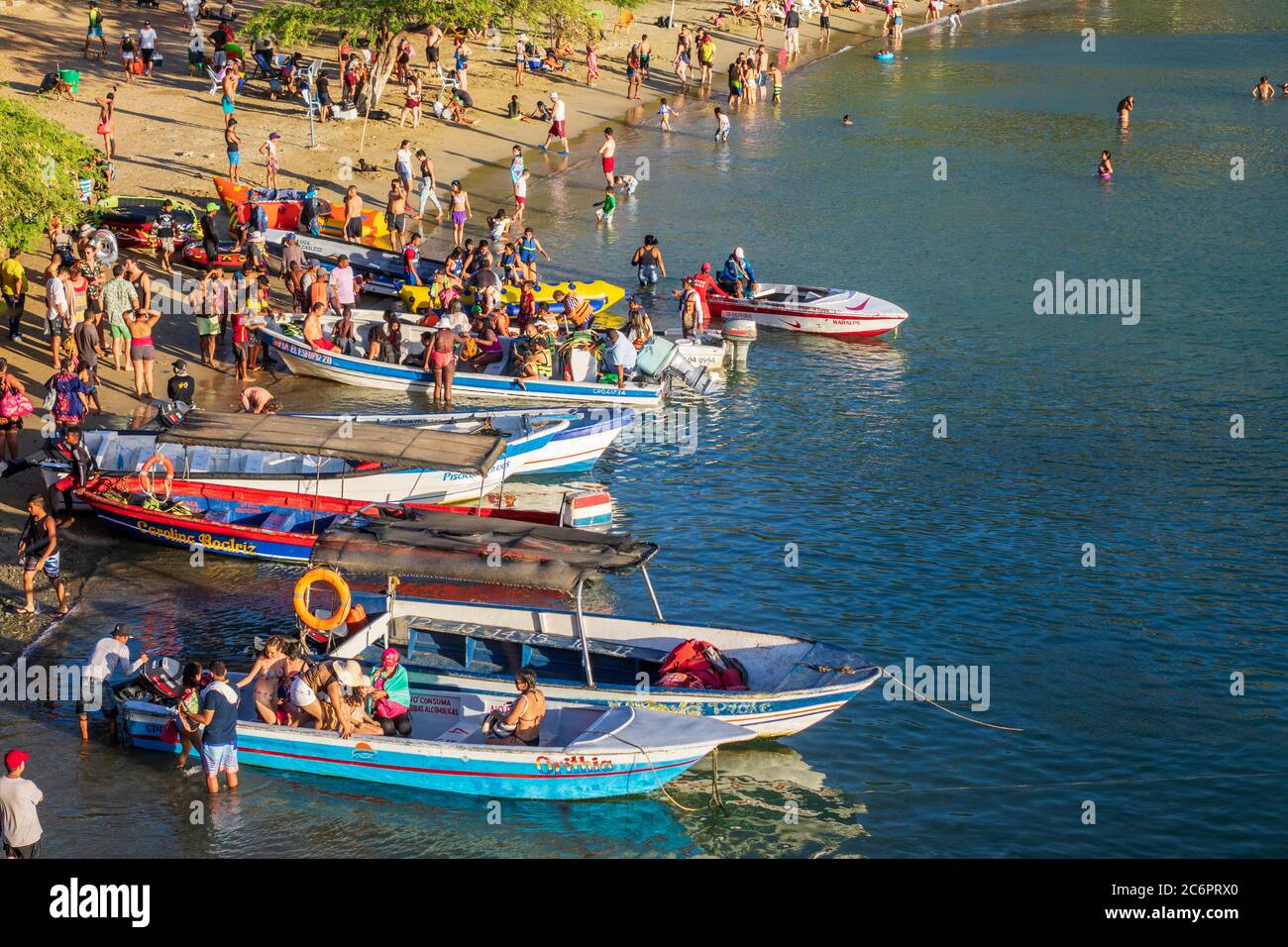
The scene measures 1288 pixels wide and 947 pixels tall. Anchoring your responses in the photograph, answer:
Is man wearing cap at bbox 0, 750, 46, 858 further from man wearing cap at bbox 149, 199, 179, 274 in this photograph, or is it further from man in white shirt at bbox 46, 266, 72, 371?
man wearing cap at bbox 149, 199, 179, 274

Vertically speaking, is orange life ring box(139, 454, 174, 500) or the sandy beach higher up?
the sandy beach

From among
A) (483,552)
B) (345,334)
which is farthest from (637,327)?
(483,552)

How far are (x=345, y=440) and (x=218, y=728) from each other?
7572mm

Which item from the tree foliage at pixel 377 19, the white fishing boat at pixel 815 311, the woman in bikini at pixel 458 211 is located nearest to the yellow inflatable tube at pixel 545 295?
the white fishing boat at pixel 815 311

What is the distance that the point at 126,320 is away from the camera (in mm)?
31422

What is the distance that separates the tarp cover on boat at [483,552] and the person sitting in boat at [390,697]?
160cm

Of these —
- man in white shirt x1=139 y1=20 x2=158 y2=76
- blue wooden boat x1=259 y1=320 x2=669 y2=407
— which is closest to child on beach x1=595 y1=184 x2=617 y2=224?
blue wooden boat x1=259 y1=320 x2=669 y2=407

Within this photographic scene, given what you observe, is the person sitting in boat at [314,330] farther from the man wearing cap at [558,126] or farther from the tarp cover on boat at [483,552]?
the man wearing cap at [558,126]

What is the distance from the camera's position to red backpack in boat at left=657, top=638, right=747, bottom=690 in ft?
66.6

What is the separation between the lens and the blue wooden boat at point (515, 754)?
18.6 meters

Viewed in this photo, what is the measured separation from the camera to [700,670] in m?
20.5

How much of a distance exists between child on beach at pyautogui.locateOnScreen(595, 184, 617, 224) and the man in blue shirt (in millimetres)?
29624

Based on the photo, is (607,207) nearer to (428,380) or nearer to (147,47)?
(428,380)

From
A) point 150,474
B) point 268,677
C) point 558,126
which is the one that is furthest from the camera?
point 558,126
